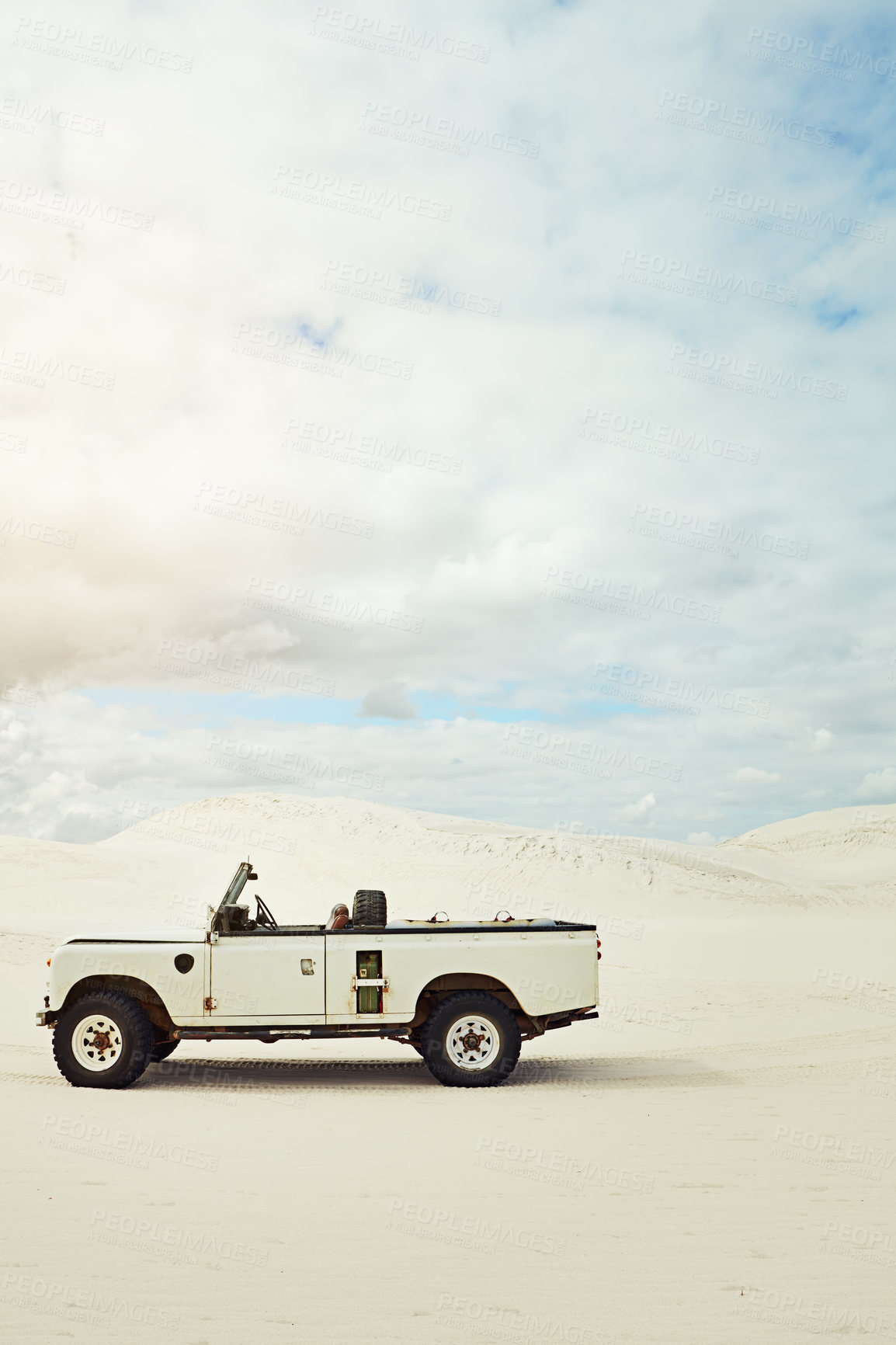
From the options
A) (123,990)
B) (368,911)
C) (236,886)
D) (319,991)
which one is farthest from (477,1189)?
(236,886)

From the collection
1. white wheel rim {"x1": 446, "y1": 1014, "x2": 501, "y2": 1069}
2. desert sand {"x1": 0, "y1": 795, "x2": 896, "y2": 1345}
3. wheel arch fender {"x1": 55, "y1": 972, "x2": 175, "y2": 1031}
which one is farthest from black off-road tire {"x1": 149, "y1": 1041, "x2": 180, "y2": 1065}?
white wheel rim {"x1": 446, "y1": 1014, "x2": 501, "y2": 1069}

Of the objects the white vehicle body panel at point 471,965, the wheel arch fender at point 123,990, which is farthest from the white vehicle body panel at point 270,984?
the wheel arch fender at point 123,990

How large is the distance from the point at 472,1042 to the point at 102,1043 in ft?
11.7

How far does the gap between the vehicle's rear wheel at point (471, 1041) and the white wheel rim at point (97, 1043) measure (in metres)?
2.95

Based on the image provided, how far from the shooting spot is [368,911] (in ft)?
36.0

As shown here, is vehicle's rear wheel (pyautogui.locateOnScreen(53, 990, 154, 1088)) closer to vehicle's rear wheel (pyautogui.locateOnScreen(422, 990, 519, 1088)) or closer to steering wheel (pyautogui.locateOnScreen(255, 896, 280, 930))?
steering wheel (pyautogui.locateOnScreen(255, 896, 280, 930))

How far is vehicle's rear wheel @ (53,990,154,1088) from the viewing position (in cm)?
1012

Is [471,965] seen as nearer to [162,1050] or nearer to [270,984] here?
[270,984]

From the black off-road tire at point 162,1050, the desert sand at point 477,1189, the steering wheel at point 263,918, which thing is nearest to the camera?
the desert sand at point 477,1189

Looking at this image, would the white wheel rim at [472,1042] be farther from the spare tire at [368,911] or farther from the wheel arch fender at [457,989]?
the spare tire at [368,911]

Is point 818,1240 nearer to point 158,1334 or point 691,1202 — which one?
point 691,1202

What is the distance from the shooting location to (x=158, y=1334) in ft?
15.5

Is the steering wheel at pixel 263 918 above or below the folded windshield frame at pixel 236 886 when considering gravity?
below

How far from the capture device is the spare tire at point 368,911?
1095 cm
